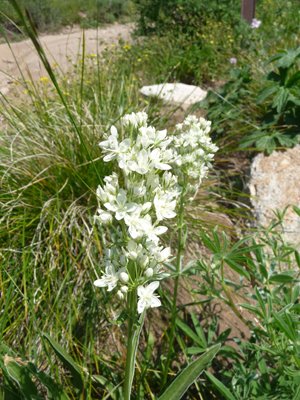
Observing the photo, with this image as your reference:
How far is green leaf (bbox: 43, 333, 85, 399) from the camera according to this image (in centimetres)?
126

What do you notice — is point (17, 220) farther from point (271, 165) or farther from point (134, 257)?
point (271, 165)

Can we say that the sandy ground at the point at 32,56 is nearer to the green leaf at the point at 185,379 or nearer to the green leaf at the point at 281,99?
the green leaf at the point at 281,99

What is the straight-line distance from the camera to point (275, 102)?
2.89 meters

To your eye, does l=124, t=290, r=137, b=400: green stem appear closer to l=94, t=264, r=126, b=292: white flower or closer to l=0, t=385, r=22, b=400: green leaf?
l=94, t=264, r=126, b=292: white flower

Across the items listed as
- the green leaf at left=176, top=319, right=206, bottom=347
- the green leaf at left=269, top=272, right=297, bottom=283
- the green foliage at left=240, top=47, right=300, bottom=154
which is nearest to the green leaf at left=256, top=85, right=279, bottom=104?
the green foliage at left=240, top=47, right=300, bottom=154

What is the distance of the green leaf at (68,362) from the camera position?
1263mm

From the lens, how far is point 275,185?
2.87 metres

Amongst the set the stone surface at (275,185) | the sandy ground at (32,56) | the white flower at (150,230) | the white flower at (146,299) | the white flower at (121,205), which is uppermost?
the white flower at (121,205)

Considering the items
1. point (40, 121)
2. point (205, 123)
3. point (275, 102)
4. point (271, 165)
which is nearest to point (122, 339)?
point (205, 123)

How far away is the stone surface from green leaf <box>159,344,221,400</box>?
1.68 metres

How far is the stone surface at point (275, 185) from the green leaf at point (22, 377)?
6.64ft

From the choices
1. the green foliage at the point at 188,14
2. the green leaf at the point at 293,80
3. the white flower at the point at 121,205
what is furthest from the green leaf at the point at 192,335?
the green foliage at the point at 188,14

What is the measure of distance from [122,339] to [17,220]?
3.45 feet

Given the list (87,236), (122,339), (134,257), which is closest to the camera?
(134,257)
